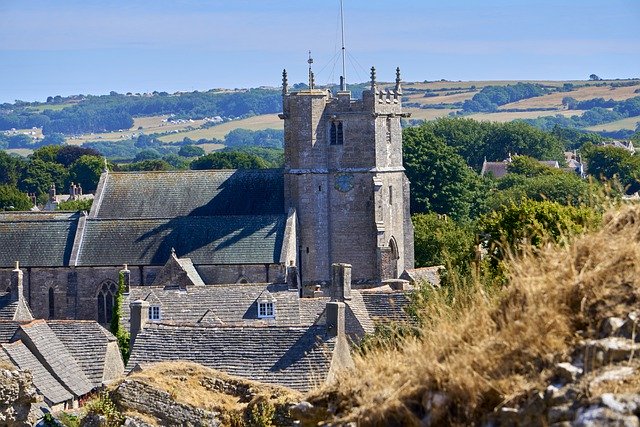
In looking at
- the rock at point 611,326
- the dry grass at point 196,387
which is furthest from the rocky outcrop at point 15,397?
the rock at point 611,326

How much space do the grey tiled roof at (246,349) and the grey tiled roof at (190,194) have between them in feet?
89.2

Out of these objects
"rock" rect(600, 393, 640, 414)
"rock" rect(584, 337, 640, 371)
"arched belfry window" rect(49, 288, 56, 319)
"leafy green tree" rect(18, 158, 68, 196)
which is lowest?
"leafy green tree" rect(18, 158, 68, 196)

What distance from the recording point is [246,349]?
32.2 m

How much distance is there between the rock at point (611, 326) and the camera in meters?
11.5

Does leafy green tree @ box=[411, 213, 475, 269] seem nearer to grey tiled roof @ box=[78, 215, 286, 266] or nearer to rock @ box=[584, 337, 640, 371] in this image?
grey tiled roof @ box=[78, 215, 286, 266]

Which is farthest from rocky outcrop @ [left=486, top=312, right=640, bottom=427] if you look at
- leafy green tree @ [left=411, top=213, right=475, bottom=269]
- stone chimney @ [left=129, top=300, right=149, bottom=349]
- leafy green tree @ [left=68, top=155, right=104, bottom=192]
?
leafy green tree @ [left=68, top=155, right=104, bottom=192]

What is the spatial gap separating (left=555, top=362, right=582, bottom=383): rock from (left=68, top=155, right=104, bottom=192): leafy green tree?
140 m

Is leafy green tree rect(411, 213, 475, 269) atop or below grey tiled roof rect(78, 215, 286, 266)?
below

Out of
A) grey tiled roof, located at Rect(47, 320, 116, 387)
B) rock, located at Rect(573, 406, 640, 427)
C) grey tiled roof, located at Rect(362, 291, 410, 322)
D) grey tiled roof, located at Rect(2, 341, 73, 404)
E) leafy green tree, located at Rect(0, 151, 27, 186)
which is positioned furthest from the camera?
leafy green tree, located at Rect(0, 151, 27, 186)

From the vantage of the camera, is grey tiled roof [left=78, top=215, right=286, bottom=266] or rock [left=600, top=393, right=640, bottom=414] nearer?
rock [left=600, top=393, right=640, bottom=414]

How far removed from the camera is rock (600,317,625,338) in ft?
37.8

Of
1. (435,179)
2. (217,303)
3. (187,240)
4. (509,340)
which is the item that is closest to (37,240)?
(187,240)

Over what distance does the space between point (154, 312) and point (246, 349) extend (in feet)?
35.0

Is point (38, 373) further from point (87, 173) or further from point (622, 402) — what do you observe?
point (87, 173)
